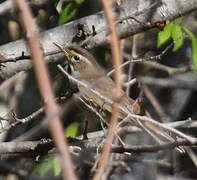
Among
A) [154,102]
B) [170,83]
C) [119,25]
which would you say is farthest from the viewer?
[170,83]

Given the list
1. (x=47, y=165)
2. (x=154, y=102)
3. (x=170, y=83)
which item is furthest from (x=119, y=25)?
(x=170, y=83)

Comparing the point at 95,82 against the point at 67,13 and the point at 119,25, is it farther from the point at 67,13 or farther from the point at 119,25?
the point at 119,25

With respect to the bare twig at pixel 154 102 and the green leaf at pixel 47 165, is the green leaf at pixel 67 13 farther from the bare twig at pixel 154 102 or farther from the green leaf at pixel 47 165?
the bare twig at pixel 154 102

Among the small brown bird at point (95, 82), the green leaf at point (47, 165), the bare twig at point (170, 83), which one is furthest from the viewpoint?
the bare twig at point (170, 83)

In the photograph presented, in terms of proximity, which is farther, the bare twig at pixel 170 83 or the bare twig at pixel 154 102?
the bare twig at pixel 170 83

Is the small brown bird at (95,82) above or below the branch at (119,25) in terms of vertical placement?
below

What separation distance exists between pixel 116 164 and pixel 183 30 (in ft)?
4.10

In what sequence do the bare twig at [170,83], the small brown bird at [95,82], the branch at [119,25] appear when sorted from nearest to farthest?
1. the branch at [119,25]
2. the small brown bird at [95,82]
3. the bare twig at [170,83]

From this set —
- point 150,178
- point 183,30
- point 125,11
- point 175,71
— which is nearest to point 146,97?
point 175,71

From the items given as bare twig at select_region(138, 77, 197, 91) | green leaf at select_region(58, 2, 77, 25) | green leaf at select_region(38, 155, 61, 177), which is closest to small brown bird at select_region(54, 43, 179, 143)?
green leaf at select_region(58, 2, 77, 25)

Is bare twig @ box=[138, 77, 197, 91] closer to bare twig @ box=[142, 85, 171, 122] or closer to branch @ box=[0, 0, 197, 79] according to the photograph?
bare twig @ box=[142, 85, 171, 122]

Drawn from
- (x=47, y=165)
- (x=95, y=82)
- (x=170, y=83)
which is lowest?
(x=47, y=165)

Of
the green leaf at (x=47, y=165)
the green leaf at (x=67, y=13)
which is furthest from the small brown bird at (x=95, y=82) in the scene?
the green leaf at (x=47, y=165)

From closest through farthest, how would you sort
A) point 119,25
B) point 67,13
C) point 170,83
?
point 119,25
point 67,13
point 170,83
